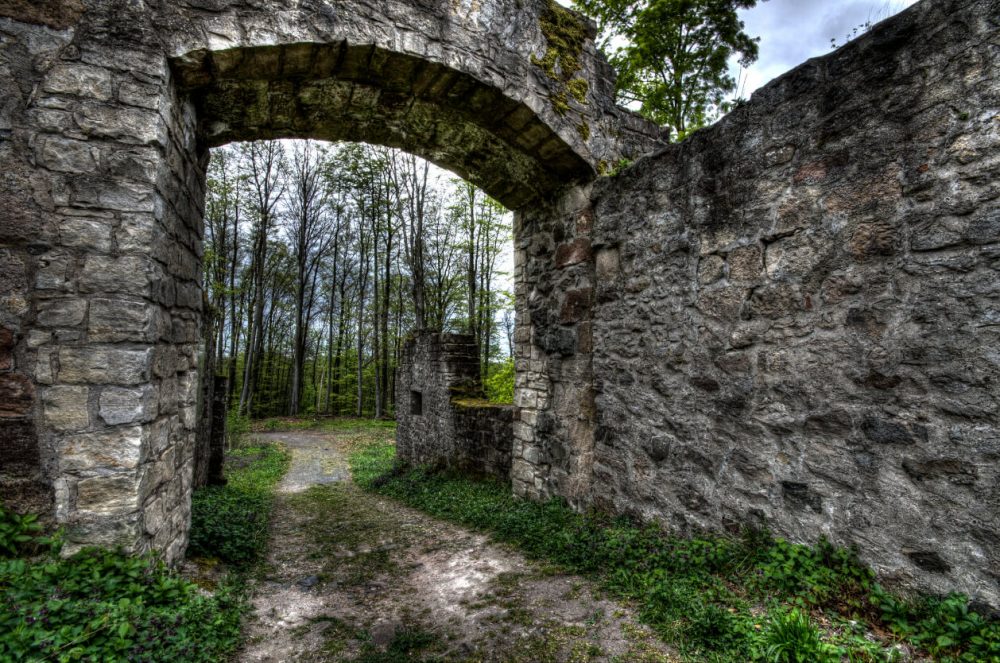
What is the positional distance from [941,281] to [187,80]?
4.39 meters

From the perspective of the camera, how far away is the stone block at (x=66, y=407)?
2400mm

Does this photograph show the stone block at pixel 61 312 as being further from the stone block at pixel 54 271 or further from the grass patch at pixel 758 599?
the grass patch at pixel 758 599

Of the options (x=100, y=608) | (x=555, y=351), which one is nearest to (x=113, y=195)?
(x=100, y=608)

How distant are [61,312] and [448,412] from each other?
17.4 feet

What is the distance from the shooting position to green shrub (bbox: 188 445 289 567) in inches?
147

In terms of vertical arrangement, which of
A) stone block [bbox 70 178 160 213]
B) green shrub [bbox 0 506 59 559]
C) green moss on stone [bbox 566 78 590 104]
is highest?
green moss on stone [bbox 566 78 590 104]

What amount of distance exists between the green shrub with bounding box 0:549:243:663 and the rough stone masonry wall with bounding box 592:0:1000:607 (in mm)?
2958

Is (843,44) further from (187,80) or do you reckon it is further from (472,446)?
(472,446)

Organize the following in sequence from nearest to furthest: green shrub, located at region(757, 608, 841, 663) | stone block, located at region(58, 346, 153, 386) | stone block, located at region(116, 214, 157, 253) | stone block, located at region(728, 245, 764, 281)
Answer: green shrub, located at region(757, 608, 841, 663) < stone block, located at region(58, 346, 153, 386) < stone block, located at region(116, 214, 157, 253) < stone block, located at region(728, 245, 764, 281)

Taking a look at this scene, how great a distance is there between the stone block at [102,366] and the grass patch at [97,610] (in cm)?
70

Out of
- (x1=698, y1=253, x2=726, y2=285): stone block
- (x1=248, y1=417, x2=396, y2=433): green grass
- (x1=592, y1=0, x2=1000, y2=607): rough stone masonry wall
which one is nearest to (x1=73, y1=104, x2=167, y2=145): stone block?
(x1=592, y1=0, x2=1000, y2=607): rough stone masonry wall

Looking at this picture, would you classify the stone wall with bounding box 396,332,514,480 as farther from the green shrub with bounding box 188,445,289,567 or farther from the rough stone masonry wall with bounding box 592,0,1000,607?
the rough stone masonry wall with bounding box 592,0,1000,607

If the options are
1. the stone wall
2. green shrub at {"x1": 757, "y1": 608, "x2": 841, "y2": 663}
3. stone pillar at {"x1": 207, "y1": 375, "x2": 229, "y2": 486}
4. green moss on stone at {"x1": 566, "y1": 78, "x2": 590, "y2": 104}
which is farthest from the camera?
stone pillar at {"x1": 207, "y1": 375, "x2": 229, "y2": 486}

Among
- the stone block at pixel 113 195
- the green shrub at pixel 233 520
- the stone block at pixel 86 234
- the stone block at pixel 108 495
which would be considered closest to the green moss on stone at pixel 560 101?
the stone block at pixel 113 195
